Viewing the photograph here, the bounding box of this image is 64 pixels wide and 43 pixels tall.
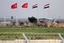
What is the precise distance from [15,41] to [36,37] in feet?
3.74

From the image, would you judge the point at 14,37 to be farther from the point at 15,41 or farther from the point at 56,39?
the point at 56,39

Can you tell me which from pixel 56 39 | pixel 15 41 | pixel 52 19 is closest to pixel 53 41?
pixel 56 39

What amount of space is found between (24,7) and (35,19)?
2824mm

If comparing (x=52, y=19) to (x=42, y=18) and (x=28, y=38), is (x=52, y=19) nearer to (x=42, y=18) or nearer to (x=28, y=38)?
(x=42, y=18)

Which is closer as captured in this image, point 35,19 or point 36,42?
point 36,42

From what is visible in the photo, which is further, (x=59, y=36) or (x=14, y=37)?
(x=14, y=37)

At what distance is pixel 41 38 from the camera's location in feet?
38.2

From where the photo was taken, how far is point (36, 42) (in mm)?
11195

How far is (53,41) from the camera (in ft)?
37.0

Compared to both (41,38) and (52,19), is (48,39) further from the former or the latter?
(52,19)

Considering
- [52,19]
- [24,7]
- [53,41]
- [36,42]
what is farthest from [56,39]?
[52,19]

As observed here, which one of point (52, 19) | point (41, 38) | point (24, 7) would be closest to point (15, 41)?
point (41, 38)

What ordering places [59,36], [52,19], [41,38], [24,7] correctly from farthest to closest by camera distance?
[52,19], [24,7], [41,38], [59,36]

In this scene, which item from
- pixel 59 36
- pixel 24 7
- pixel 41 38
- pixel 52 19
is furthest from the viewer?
pixel 52 19
